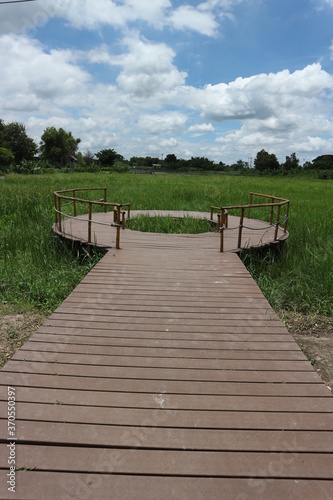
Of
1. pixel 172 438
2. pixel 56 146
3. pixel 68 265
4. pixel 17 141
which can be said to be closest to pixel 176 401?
pixel 172 438

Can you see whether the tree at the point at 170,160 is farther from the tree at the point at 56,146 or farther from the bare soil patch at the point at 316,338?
the bare soil patch at the point at 316,338

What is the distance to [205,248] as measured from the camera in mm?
6703

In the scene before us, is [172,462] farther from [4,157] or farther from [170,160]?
[170,160]

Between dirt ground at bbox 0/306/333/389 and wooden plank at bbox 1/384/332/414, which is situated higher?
wooden plank at bbox 1/384/332/414

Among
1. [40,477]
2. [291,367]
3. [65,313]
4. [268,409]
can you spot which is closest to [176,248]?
[65,313]

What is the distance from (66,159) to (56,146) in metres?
3.86

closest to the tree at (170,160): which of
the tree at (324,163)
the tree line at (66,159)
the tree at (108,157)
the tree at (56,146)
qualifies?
the tree line at (66,159)

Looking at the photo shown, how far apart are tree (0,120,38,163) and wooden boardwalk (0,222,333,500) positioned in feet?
166

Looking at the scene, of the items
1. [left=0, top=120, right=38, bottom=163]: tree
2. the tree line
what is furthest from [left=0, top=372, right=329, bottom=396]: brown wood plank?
[left=0, top=120, right=38, bottom=163]: tree

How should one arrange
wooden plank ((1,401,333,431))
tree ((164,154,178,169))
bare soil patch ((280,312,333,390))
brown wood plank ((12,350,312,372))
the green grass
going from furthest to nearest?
tree ((164,154,178,169)), the green grass, bare soil patch ((280,312,333,390)), brown wood plank ((12,350,312,372)), wooden plank ((1,401,333,431))

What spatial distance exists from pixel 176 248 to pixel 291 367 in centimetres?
410

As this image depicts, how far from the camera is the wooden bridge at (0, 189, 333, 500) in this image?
68.9 inches

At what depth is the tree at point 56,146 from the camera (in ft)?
189

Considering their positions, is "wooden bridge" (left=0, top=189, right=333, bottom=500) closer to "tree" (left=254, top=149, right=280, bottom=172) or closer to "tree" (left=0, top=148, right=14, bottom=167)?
"tree" (left=0, top=148, right=14, bottom=167)
